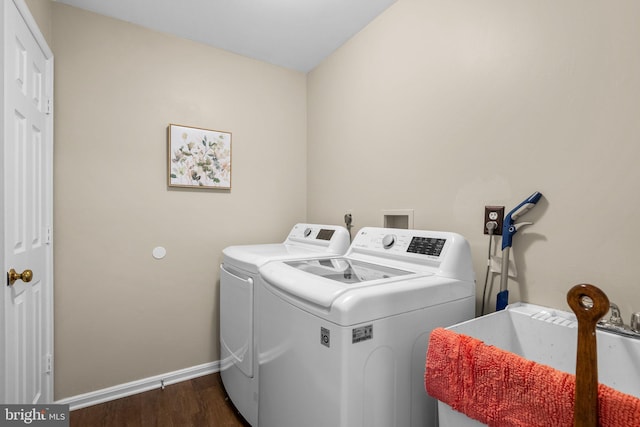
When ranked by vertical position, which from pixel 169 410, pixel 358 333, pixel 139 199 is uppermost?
pixel 139 199

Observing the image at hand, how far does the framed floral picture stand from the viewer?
2.09 metres

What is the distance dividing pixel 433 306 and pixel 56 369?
2.18 metres

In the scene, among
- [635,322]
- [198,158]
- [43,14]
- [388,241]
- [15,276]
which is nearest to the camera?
[635,322]

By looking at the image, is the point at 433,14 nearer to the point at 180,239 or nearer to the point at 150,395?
the point at 180,239

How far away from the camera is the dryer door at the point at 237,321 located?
154 cm

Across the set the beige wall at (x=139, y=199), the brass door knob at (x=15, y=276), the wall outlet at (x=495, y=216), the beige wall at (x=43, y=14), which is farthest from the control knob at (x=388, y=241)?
the beige wall at (x=43, y=14)

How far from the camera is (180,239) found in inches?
84.6

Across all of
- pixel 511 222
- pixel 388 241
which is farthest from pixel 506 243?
pixel 388 241

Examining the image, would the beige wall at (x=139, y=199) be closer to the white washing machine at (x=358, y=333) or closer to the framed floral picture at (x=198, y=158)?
the framed floral picture at (x=198, y=158)

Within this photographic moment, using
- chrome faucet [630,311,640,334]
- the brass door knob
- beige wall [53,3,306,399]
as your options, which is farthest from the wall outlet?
the brass door knob

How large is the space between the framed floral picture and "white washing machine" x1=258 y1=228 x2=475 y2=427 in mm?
1101

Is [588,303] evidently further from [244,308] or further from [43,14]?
[43,14]

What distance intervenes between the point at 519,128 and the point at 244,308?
151 cm

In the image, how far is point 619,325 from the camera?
0.90 meters
